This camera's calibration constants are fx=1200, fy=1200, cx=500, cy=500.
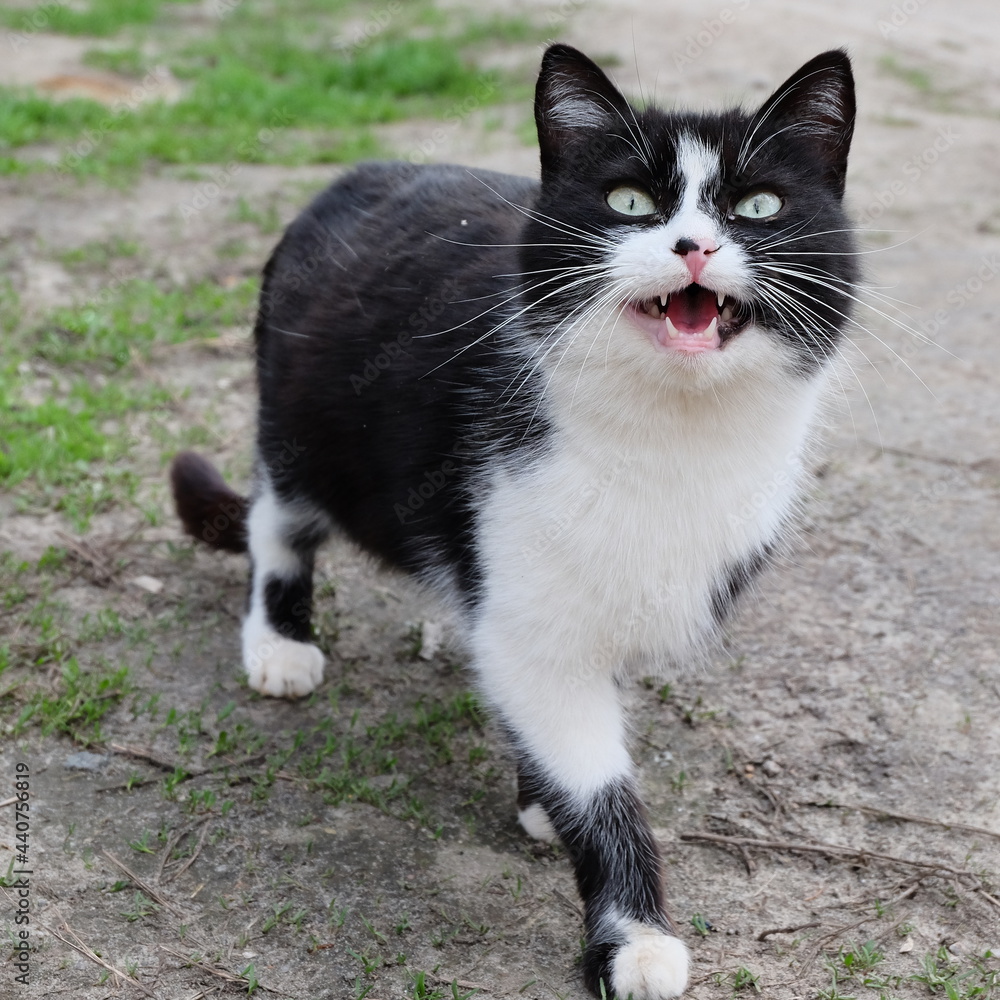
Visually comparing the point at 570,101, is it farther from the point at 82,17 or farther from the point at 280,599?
the point at 82,17

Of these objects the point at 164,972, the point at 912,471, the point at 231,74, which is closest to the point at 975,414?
the point at 912,471

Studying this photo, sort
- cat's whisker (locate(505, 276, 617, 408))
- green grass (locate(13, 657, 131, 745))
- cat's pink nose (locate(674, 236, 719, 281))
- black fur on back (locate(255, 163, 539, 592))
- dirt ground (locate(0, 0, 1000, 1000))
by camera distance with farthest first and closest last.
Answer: green grass (locate(13, 657, 131, 745)) → black fur on back (locate(255, 163, 539, 592)) → dirt ground (locate(0, 0, 1000, 1000)) → cat's whisker (locate(505, 276, 617, 408)) → cat's pink nose (locate(674, 236, 719, 281))

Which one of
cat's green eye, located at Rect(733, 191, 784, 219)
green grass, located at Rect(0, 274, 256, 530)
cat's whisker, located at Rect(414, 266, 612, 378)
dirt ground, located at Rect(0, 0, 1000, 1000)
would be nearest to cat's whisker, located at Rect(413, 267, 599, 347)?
cat's whisker, located at Rect(414, 266, 612, 378)

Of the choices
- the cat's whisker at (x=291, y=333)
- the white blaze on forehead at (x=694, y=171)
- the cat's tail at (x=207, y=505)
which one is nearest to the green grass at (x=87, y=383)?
the cat's tail at (x=207, y=505)

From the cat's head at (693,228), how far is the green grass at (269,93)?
4.24 meters

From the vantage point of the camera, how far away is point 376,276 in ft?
8.84

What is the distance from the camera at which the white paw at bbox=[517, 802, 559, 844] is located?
8.30 feet

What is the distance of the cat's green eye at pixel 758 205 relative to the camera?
205 cm

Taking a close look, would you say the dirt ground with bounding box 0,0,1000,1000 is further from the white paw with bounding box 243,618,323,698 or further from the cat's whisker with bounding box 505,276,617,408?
the cat's whisker with bounding box 505,276,617,408

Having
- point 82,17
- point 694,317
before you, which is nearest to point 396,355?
point 694,317

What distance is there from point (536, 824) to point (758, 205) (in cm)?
134

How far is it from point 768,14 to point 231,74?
12.4ft

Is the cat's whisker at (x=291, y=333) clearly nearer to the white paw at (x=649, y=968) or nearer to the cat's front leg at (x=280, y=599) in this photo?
the cat's front leg at (x=280, y=599)

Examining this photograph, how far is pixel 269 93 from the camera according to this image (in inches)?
279
